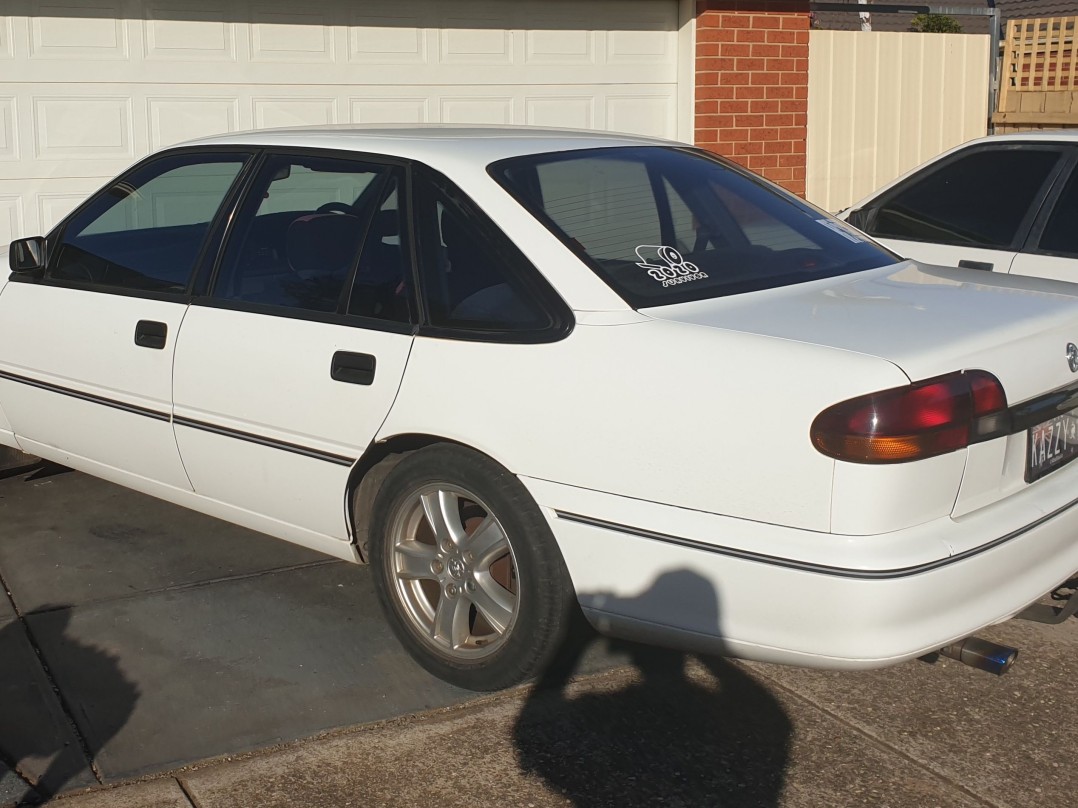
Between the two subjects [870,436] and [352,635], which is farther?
[352,635]

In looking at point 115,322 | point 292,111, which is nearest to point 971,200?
point 115,322

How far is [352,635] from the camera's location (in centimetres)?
458

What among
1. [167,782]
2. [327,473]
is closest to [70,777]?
[167,782]

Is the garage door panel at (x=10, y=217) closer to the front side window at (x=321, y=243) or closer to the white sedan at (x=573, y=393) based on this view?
the white sedan at (x=573, y=393)

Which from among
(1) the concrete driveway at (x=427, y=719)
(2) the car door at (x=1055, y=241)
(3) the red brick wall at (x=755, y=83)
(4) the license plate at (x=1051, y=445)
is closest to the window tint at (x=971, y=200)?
(2) the car door at (x=1055, y=241)

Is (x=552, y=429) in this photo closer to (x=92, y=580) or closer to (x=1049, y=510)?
(x=1049, y=510)

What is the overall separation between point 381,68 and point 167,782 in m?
6.31

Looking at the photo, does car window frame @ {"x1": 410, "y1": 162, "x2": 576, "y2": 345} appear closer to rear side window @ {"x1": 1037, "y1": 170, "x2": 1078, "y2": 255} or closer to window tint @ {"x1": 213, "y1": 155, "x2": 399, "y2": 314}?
window tint @ {"x1": 213, "y1": 155, "x2": 399, "y2": 314}

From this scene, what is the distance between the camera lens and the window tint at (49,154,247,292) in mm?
4902

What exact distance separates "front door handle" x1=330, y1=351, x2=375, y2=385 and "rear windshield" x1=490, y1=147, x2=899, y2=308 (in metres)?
0.67

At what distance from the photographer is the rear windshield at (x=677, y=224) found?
3.93 meters

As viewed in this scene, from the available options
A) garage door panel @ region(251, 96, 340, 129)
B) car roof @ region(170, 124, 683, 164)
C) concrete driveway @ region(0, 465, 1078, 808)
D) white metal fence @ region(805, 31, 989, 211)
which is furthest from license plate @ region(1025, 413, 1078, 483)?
white metal fence @ region(805, 31, 989, 211)

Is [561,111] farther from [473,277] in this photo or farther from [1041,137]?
[473,277]


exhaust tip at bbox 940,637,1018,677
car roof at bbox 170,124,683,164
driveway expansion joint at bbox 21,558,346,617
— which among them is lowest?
driveway expansion joint at bbox 21,558,346,617
